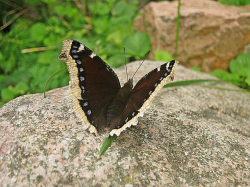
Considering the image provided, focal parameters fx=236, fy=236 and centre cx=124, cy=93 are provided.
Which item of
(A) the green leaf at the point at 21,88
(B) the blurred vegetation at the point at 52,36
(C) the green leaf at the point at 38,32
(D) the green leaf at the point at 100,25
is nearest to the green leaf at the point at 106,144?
(B) the blurred vegetation at the point at 52,36

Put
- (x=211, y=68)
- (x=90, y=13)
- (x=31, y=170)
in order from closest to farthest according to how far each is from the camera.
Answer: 1. (x=31, y=170)
2. (x=211, y=68)
3. (x=90, y=13)

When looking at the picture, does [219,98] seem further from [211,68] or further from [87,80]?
[87,80]

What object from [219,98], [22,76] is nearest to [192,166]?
[219,98]

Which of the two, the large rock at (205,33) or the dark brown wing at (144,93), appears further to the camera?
the large rock at (205,33)

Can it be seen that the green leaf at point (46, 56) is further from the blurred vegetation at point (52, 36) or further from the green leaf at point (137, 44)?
the green leaf at point (137, 44)

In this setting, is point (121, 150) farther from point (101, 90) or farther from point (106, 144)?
point (101, 90)

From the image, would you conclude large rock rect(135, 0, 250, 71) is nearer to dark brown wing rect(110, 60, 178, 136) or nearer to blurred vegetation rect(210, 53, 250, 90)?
blurred vegetation rect(210, 53, 250, 90)

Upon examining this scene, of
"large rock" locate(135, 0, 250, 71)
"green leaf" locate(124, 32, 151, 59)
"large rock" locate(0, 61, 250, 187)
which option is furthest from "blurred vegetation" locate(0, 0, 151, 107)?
"large rock" locate(0, 61, 250, 187)
